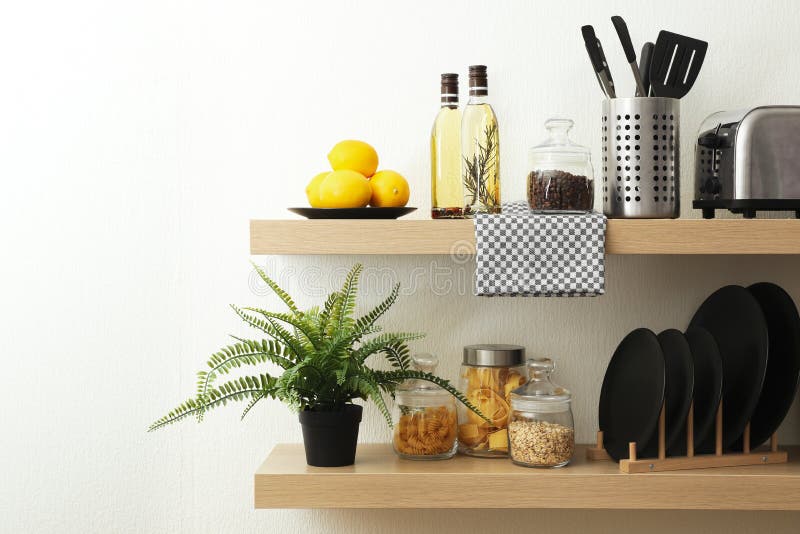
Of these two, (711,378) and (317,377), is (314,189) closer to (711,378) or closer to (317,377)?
(317,377)

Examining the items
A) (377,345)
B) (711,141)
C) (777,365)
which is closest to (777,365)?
(777,365)

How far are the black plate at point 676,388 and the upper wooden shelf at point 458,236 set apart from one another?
0.52ft

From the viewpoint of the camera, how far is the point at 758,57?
1475 mm

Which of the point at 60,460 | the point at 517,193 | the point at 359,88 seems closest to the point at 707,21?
the point at 517,193

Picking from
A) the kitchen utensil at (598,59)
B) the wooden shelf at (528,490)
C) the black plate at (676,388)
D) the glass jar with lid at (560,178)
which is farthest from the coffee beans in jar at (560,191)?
the wooden shelf at (528,490)

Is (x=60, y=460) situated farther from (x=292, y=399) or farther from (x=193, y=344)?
(x=292, y=399)

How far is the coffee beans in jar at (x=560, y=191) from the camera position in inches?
51.3

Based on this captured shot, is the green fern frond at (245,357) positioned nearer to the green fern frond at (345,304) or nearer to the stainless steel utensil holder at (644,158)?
the green fern frond at (345,304)

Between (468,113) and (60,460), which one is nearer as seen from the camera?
(468,113)

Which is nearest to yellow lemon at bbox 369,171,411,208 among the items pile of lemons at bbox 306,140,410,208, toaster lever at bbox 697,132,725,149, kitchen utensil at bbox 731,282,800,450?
pile of lemons at bbox 306,140,410,208

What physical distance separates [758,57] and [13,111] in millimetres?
1225

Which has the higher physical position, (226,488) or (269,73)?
(269,73)

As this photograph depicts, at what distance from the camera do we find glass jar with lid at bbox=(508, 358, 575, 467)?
1.31 metres

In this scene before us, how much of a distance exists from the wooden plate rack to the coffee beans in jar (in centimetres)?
31
